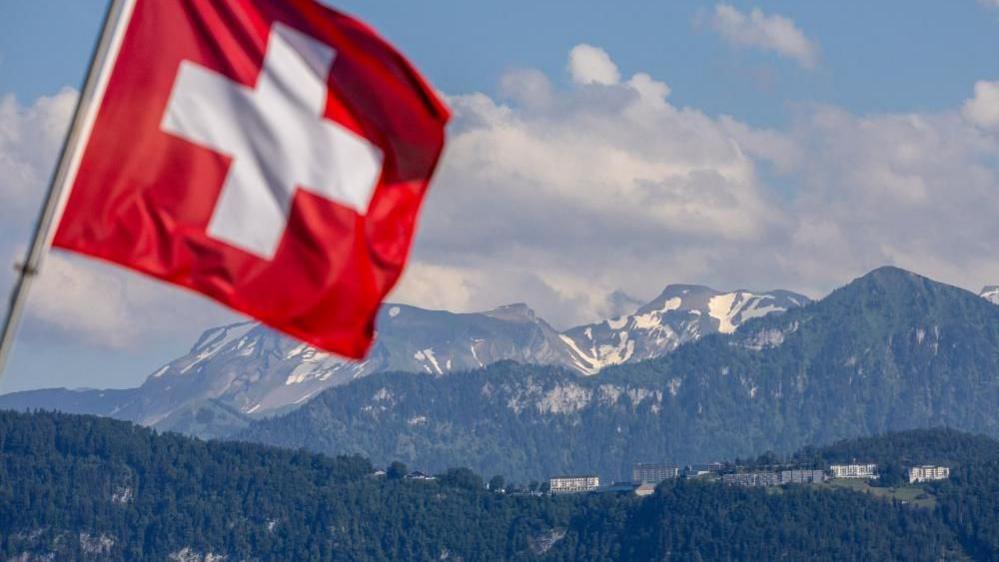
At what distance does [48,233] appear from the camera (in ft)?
72.3

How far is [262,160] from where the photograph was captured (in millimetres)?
24406

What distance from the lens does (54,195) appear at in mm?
22031

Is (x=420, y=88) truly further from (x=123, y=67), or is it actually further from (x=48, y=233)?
(x=48, y=233)

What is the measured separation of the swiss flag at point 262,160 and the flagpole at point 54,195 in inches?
35.0

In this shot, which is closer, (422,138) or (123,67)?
(123,67)

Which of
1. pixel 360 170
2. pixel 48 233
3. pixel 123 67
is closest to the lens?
pixel 48 233

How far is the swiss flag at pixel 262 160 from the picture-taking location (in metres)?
23.7

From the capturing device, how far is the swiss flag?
77.8ft

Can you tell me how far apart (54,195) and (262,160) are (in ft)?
9.32

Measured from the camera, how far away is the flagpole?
2178 centimetres

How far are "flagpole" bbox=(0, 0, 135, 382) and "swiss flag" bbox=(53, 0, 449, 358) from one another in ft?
2.91

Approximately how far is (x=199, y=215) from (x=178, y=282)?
0.68 m

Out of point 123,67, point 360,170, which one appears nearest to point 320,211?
point 360,170

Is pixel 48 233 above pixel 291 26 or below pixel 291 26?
below
